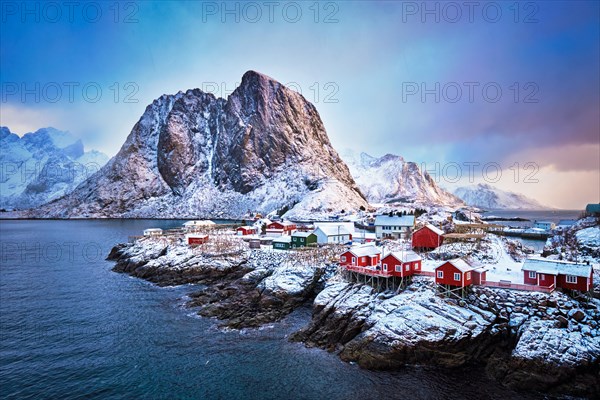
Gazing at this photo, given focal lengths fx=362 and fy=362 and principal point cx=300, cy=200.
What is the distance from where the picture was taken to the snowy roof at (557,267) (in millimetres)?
31572

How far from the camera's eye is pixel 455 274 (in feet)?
Answer: 110

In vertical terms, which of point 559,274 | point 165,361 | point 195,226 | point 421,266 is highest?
point 195,226

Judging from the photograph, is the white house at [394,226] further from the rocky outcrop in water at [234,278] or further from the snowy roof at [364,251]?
the snowy roof at [364,251]

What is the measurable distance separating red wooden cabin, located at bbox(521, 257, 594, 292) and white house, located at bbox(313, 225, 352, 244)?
33.9 m


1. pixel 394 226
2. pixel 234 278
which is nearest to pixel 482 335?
pixel 234 278

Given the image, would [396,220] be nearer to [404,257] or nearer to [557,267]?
[404,257]

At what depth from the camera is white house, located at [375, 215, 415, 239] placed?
7294 centimetres

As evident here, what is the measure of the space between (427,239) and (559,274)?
70.8ft

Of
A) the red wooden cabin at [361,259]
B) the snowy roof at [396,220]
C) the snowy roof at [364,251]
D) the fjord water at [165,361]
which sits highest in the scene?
the snowy roof at [396,220]

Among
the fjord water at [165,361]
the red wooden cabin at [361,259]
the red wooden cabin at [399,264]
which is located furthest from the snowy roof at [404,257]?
the fjord water at [165,361]

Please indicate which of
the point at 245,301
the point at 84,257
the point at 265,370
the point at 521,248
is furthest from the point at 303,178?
the point at 265,370

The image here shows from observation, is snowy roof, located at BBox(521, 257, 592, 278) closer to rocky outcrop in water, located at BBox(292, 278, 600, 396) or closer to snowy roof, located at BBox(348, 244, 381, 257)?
rocky outcrop in water, located at BBox(292, 278, 600, 396)

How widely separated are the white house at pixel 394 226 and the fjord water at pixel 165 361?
3832cm

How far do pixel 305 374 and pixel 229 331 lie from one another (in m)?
10.9
